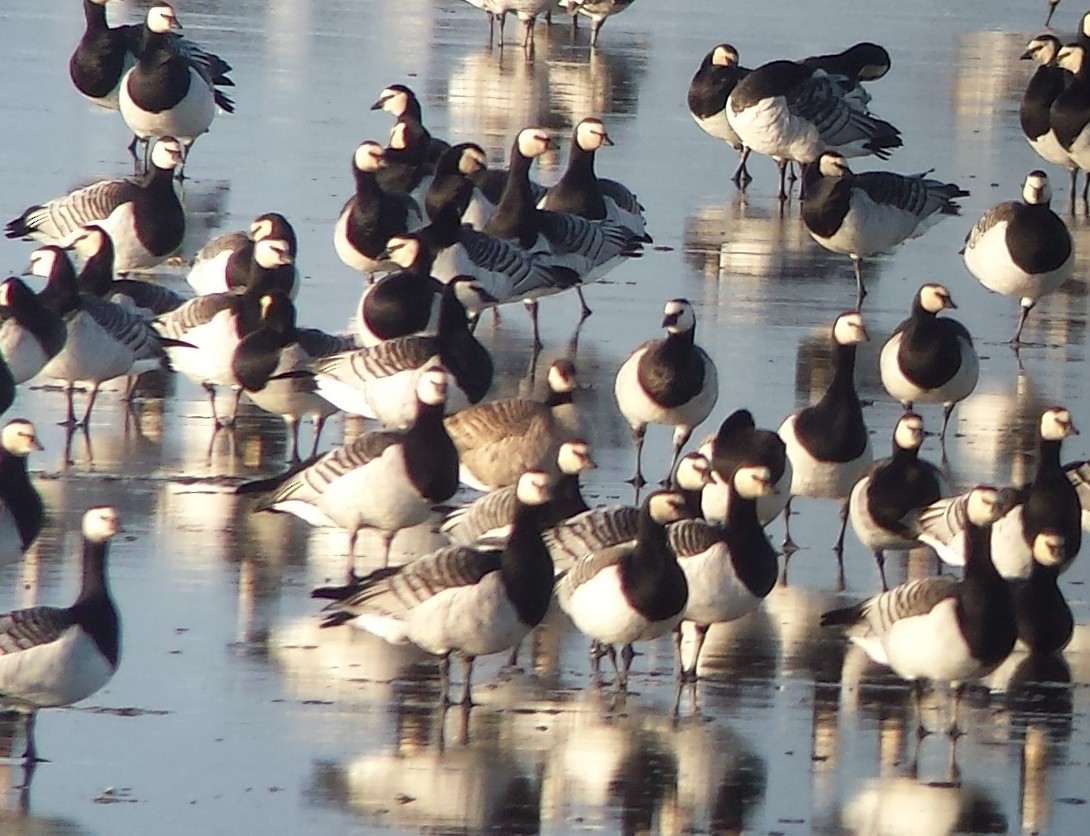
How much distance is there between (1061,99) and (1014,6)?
31.9 ft

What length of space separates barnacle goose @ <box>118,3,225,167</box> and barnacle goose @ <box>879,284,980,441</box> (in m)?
→ 6.89

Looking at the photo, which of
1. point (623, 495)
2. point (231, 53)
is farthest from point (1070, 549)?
point (231, 53)

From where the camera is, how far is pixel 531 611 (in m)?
8.85

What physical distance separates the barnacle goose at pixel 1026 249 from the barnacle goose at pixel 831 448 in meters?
3.79

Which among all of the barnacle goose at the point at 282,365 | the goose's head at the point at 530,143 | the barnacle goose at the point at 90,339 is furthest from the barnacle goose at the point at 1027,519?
the goose's head at the point at 530,143

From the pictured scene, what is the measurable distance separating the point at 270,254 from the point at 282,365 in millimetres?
885

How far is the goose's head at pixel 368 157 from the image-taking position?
46.4 ft

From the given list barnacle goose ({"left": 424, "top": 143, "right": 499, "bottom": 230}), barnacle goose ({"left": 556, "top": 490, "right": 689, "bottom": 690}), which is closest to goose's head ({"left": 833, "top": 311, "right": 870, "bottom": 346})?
barnacle goose ({"left": 556, "top": 490, "right": 689, "bottom": 690})

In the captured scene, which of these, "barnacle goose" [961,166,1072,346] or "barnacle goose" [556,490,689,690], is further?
"barnacle goose" [961,166,1072,346]

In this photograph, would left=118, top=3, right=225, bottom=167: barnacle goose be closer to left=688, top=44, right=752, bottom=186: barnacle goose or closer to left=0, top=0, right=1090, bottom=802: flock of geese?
left=0, top=0, right=1090, bottom=802: flock of geese

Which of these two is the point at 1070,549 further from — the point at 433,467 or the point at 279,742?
the point at 279,742

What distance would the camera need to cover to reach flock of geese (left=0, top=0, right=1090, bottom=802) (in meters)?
8.86

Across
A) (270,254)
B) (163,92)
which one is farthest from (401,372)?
(163,92)

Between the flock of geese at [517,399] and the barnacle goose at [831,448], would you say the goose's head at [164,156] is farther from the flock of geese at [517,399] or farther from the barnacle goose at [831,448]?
the barnacle goose at [831,448]
